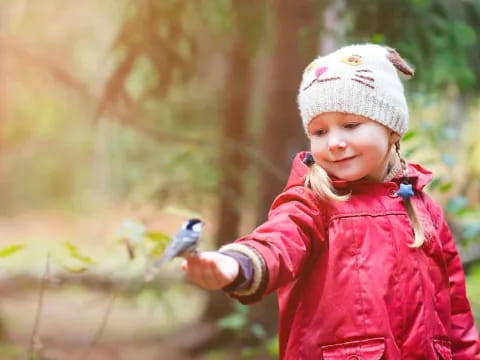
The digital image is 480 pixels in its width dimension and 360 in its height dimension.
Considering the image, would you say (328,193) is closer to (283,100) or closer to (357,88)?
(357,88)

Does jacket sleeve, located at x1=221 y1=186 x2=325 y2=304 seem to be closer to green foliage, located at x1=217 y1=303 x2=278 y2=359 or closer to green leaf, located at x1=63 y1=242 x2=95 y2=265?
green leaf, located at x1=63 y1=242 x2=95 y2=265

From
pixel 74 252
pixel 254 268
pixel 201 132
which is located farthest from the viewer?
pixel 201 132

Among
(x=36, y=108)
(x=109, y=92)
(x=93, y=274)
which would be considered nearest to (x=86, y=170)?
(x=36, y=108)

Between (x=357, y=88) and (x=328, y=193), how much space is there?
341mm

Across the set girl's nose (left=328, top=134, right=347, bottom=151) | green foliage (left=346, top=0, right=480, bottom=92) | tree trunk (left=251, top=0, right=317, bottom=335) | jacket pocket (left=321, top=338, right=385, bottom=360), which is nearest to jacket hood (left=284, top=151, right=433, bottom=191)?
girl's nose (left=328, top=134, right=347, bottom=151)

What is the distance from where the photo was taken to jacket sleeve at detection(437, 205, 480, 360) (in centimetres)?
272

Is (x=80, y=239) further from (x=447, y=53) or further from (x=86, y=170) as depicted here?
(x=447, y=53)

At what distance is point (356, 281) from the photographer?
2.39 meters

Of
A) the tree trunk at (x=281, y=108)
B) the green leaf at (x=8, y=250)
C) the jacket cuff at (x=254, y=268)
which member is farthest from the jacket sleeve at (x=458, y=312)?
the tree trunk at (x=281, y=108)

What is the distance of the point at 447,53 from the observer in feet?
14.5

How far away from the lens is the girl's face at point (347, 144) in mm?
2463

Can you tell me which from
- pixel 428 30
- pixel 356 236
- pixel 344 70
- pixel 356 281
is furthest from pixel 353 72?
pixel 428 30

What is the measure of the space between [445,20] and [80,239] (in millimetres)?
13145

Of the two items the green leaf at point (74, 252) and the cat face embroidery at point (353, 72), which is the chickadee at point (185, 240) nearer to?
the cat face embroidery at point (353, 72)
